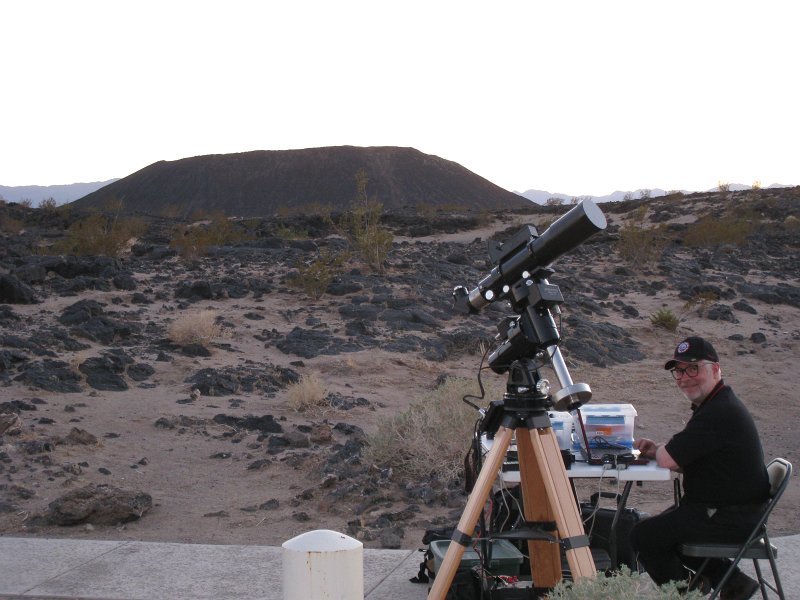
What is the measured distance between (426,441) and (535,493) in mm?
Result: 3898

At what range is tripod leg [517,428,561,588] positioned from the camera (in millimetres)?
3535

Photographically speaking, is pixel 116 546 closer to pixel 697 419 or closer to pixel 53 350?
pixel 697 419

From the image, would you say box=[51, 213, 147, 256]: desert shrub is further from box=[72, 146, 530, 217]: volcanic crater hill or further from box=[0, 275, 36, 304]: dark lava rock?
box=[72, 146, 530, 217]: volcanic crater hill

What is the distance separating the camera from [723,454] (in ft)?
11.6

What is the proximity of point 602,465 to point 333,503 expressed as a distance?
3.32 meters

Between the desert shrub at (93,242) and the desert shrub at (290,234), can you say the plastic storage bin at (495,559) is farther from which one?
Answer: the desert shrub at (290,234)

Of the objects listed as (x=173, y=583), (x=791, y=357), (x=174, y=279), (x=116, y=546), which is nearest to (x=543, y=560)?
(x=173, y=583)

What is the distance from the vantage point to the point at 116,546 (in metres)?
5.02

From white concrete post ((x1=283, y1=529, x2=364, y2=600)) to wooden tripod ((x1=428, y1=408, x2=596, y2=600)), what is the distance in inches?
16.1

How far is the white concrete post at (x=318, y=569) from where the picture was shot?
3186 millimetres

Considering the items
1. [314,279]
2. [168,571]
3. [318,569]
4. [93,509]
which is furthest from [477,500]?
[314,279]

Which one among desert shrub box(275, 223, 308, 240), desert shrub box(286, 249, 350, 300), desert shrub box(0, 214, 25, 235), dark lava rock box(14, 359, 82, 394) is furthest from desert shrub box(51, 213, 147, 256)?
dark lava rock box(14, 359, 82, 394)

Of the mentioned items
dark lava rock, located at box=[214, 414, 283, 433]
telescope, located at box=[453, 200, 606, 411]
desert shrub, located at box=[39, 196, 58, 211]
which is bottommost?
dark lava rock, located at box=[214, 414, 283, 433]

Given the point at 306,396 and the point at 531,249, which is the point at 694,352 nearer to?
the point at 531,249
